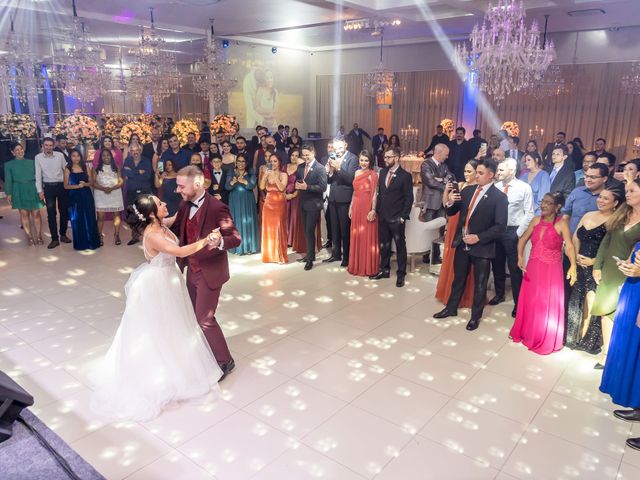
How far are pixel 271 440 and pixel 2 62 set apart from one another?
935 cm

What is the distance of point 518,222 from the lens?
498 cm

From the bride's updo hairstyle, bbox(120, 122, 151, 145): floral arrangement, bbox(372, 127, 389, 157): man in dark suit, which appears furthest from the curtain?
the bride's updo hairstyle

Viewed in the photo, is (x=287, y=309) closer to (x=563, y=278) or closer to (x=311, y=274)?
(x=311, y=274)

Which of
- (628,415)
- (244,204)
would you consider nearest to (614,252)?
(628,415)

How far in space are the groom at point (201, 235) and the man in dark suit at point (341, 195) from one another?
2.85m

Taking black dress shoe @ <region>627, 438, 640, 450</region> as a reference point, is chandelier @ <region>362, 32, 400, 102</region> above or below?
above

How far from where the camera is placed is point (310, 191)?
6344 mm

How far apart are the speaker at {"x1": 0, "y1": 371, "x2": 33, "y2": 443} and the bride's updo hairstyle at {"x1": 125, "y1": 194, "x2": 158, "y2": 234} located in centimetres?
118

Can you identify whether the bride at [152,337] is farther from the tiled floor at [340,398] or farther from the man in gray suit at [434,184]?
the man in gray suit at [434,184]

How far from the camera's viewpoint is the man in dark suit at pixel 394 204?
18.8 ft

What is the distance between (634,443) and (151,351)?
314 cm

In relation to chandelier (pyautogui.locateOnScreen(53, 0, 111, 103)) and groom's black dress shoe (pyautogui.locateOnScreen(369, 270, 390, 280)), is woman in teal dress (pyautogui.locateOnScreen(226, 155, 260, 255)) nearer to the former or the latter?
groom's black dress shoe (pyautogui.locateOnScreen(369, 270, 390, 280))

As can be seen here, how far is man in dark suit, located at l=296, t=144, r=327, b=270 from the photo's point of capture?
6320 mm

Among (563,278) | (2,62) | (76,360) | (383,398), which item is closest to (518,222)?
(563,278)
